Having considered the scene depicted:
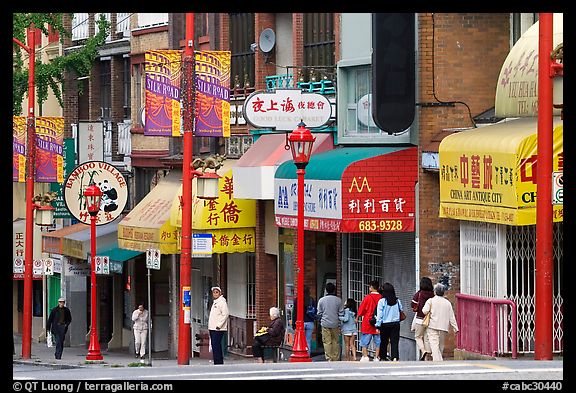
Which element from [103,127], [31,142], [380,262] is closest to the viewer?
[380,262]

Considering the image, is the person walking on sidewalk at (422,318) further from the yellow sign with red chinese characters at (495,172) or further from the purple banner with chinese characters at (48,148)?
the purple banner with chinese characters at (48,148)

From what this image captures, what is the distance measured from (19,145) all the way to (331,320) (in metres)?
16.4

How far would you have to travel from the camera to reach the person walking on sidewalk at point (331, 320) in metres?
30.9

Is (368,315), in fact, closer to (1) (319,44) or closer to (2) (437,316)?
(2) (437,316)

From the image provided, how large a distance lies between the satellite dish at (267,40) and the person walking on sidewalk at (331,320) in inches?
347

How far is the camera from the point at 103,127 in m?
50.4

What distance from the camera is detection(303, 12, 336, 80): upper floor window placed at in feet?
115

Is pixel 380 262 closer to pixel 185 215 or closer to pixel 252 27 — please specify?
pixel 185 215

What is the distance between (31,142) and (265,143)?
314 inches

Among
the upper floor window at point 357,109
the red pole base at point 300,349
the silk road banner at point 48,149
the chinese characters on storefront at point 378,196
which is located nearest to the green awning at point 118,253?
the silk road banner at point 48,149

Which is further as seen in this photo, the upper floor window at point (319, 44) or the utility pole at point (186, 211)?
the upper floor window at point (319, 44)

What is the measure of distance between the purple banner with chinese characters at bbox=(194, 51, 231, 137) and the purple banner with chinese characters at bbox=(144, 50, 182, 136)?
142 cm

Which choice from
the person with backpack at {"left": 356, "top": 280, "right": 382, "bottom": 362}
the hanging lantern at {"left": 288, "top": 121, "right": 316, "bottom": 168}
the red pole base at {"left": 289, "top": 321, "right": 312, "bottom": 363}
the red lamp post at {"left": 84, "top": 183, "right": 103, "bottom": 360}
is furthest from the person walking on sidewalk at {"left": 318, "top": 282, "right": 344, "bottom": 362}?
the red lamp post at {"left": 84, "top": 183, "right": 103, "bottom": 360}
